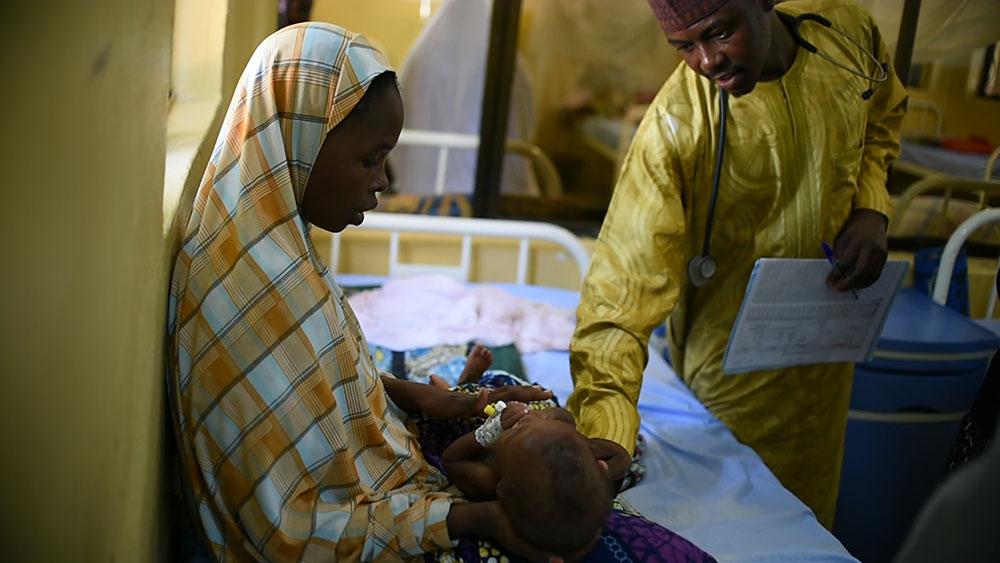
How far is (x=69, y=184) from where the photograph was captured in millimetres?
957

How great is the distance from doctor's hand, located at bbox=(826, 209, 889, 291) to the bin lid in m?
0.88

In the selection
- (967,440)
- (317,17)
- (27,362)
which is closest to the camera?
(27,362)

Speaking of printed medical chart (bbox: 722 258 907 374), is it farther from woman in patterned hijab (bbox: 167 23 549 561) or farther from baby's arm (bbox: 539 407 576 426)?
woman in patterned hijab (bbox: 167 23 549 561)

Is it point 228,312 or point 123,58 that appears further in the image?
point 228,312

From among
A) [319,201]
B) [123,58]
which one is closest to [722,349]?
[319,201]

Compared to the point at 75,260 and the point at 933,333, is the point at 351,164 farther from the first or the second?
the point at 933,333

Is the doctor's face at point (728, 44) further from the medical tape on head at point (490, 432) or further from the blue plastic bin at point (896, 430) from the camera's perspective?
the blue plastic bin at point (896, 430)

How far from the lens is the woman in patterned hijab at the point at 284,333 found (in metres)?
1.41

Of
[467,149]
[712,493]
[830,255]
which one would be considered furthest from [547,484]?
[467,149]

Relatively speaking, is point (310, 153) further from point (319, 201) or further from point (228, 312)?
point (228, 312)

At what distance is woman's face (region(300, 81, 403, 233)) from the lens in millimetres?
1481

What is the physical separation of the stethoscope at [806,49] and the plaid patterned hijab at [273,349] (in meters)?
0.91

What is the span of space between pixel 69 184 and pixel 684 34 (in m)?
1.27

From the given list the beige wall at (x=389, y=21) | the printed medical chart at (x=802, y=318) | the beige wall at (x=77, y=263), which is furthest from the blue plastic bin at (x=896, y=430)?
the beige wall at (x=389, y=21)
